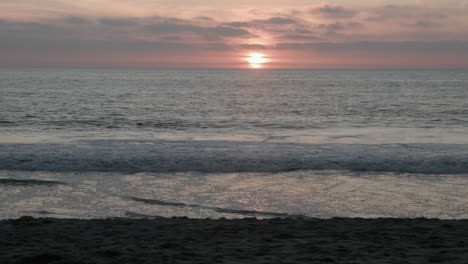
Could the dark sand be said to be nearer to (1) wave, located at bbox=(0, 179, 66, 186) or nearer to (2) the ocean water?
(2) the ocean water

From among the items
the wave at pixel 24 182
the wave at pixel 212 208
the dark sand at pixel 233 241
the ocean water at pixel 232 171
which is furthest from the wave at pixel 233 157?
the dark sand at pixel 233 241

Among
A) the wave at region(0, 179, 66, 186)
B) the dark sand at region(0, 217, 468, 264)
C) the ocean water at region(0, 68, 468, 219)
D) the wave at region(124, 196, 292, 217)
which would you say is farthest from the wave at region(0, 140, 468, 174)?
the dark sand at region(0, 217, 468, 264)

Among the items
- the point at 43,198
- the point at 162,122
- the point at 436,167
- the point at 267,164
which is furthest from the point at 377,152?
the point at 162,122

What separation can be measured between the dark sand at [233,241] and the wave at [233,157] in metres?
6.72

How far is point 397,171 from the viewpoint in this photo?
47.2 ft

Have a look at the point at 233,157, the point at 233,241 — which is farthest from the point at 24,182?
the point at 233,241

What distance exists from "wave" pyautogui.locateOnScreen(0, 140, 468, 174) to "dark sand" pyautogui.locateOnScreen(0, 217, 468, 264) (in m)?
6.72

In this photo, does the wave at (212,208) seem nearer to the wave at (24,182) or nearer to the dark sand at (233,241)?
the dark sand at (233,241)

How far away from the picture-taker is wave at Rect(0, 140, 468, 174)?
48.2ft

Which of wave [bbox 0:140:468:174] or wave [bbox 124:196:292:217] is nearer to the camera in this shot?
wave [bbox 124:196:292:217]

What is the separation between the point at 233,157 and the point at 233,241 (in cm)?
961

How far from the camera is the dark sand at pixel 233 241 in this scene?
5.85 metres

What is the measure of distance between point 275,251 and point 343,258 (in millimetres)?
999

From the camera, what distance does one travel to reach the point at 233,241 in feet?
22.1
